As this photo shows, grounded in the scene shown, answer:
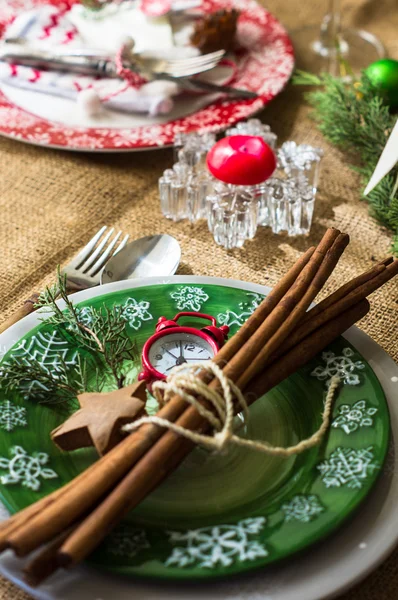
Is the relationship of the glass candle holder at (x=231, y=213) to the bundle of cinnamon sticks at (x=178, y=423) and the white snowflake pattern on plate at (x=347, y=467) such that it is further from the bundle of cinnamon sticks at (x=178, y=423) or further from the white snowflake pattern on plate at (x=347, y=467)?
the white snowflake pattern on plate at (x=347, y=467)

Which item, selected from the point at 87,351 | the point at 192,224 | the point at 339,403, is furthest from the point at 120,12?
the point at 339,403

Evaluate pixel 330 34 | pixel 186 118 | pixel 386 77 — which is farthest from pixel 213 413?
pixel 330 34

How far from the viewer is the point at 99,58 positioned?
124cm

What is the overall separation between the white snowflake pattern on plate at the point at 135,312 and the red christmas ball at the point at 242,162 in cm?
27

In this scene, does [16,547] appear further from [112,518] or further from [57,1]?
[57,1]

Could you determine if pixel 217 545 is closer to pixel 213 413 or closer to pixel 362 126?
pixel 213 413

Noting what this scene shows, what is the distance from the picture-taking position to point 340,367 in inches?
27.3

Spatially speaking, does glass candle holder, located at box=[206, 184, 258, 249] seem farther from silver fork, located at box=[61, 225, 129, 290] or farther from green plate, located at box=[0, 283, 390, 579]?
green plate, located at box=[0, 283, 390, 579]

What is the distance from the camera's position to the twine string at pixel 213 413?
57 centimetres

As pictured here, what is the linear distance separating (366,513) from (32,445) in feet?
0.94

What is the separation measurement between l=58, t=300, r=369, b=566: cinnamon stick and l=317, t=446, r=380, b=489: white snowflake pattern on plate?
0.09m

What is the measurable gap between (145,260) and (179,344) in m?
0.21

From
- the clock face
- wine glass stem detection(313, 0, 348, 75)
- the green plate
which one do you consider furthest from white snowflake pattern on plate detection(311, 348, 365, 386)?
wine glass stem detection(313, 0, 348, 75)

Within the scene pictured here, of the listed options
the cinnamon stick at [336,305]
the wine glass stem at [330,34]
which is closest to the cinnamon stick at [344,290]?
the cinnamon stick at [336,305]
